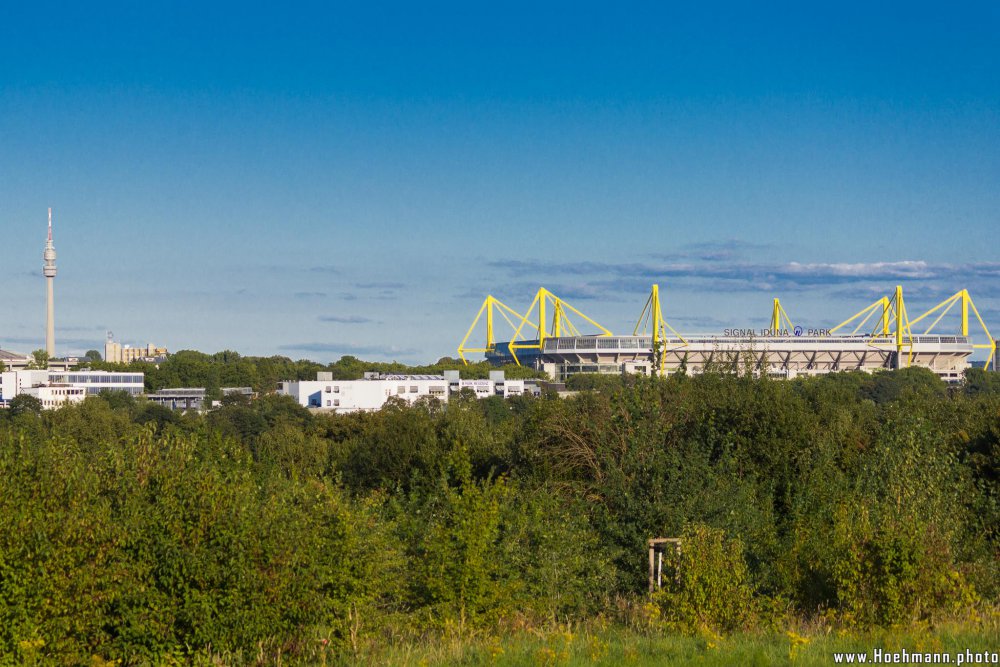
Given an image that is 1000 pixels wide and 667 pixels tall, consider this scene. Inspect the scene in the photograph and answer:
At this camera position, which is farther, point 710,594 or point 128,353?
point 128,353

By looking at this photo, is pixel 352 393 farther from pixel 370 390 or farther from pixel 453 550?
pixel 453 550

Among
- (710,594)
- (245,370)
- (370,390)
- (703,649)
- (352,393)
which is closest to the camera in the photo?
(703,649)

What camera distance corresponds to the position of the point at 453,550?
1168cm

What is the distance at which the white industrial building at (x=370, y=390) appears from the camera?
87.2 meters

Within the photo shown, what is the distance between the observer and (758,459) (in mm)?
20000

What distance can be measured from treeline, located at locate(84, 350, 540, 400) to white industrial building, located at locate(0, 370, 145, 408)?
444 centimetres

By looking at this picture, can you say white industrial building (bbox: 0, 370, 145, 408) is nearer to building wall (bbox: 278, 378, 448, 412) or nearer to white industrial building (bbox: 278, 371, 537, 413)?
white industrial building (bbox: 278, 371, 537, 413)

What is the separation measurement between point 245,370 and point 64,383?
17.2m

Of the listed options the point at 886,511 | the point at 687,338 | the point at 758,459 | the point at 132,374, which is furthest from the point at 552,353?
the point at 886,511

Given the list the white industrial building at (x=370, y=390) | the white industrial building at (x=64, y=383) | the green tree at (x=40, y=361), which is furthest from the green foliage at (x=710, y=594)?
the green tree at (x=40, y=361)

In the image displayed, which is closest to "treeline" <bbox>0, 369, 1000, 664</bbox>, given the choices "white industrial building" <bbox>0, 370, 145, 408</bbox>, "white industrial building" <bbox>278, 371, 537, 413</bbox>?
"white industrial building" <bbox>278, 371, 537, 413</bbox>

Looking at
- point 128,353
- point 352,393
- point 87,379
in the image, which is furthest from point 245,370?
point 128,353

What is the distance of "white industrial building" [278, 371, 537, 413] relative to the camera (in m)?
87.2

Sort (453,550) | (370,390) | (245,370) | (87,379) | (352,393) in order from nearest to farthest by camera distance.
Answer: (453,550), (352,393), (370,390), (87,379), (245,370)
